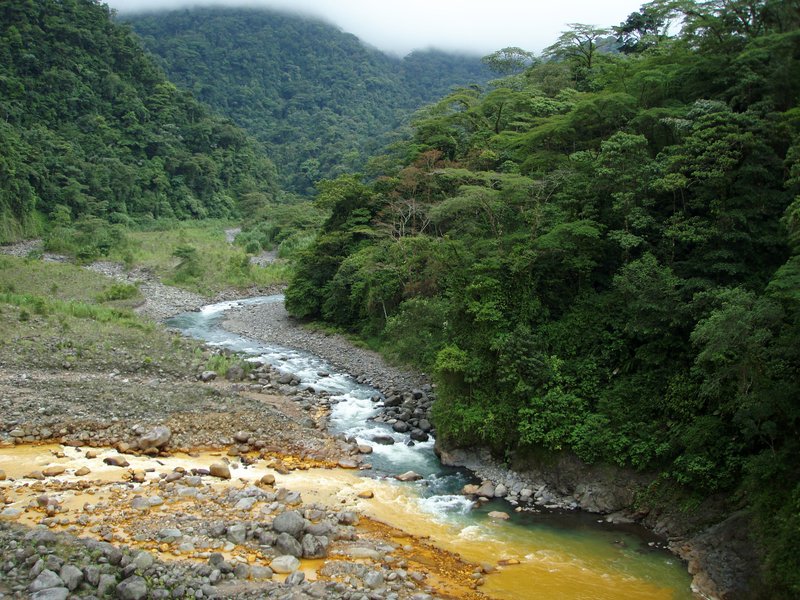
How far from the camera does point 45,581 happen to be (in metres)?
10.2

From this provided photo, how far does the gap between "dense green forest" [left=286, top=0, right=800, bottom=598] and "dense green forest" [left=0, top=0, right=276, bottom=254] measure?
137ft

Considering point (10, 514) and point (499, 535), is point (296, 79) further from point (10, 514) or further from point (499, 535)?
point (499, 535)

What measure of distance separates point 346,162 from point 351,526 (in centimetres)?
8501

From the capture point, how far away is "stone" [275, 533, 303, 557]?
496 inches

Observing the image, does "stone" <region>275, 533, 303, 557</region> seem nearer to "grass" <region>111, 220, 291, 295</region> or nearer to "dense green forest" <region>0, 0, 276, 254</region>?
"grass" <region>111, 220, 291, 295</region>

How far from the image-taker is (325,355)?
30422 millimetres

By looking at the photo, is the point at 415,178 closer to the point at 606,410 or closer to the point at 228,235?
the point at 606,410

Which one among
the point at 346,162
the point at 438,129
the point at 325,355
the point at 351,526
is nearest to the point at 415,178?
the point at 438,129

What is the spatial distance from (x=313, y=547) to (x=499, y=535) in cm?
437

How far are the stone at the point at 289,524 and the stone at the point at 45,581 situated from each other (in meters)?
4.23

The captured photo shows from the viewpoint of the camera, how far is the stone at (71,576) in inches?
405

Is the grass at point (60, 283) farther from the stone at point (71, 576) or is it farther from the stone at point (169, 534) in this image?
the stone at point (71, 576)

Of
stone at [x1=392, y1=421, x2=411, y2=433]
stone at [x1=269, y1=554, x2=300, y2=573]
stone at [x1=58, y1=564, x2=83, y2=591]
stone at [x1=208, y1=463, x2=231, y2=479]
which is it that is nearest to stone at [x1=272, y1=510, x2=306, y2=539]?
stone at [x1=269, y1=554, x2=300, y2=573]

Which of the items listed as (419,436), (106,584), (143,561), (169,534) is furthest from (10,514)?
(419,436)
